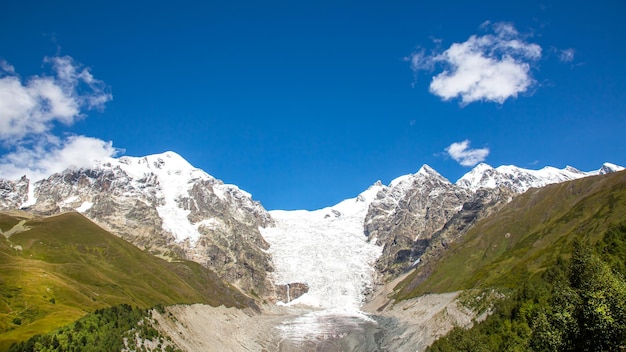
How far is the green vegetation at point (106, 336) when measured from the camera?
228 feet

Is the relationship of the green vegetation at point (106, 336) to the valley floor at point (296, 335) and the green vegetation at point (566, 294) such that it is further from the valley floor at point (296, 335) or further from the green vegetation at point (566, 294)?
the green vegetation at point (566, 294)

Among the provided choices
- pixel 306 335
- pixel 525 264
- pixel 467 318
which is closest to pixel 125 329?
pixel 467 318

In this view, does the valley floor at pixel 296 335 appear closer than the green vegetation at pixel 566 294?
No

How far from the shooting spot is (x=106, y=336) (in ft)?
257

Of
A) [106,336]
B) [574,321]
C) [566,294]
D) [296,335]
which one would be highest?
[106,336]

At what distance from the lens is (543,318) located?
63.4 m

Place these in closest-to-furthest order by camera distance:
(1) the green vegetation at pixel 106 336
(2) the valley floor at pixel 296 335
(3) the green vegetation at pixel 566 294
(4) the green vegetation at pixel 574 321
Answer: (4) the green vegetation at pixel 574 321 → (3) the green vegetation at pixel 566 294 → (1) the green vegetation at pixel 106 336 → (2) the valley floor at pixel 296 335

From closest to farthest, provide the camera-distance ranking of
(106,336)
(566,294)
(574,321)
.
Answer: (574,321) < (566,294) < (106,336)

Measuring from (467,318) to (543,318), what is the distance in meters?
65.7

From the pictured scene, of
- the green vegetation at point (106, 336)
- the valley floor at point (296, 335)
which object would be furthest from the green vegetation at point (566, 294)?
the green vegetation at point (106, 336)

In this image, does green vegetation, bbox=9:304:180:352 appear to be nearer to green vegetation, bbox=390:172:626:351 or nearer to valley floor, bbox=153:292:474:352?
valley floor, bbox=153:292:474:352

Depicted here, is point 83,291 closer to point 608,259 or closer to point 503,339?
point 503,339

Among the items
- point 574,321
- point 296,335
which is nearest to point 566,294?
point 574,321

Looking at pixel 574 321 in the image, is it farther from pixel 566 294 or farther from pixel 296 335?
pixel 296 335
